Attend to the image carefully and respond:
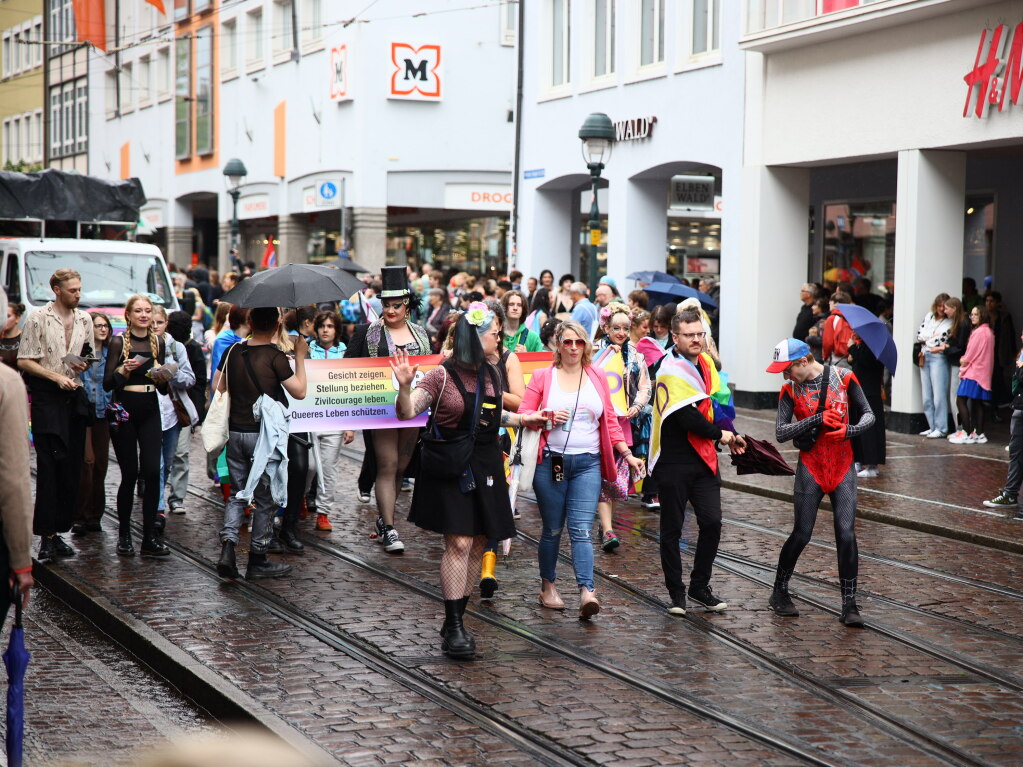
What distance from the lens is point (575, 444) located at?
8.37 m

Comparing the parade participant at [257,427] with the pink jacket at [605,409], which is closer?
the pink jacket at [605,409]

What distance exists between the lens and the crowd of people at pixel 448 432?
766cm

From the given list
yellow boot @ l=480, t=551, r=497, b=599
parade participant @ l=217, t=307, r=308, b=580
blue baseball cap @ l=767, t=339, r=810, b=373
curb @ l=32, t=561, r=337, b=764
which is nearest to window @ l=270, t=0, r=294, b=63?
parade participant @ l=217, t=307, r=308, b=580

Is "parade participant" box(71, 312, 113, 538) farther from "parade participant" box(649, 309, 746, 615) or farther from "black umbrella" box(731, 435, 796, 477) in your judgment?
"black umbrella" box(731, 435, 796, 477)

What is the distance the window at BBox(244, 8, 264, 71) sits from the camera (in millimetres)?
40438

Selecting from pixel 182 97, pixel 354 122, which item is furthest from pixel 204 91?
pixel 354 122

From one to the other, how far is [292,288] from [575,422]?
7.68 ft

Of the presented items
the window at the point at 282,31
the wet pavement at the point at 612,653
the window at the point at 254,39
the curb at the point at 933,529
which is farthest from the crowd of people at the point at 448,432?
the window at the point at 254,39

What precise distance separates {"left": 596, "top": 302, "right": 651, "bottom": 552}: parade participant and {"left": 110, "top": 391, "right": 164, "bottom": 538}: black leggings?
3.22 m

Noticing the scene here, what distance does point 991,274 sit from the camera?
2112 centimetres

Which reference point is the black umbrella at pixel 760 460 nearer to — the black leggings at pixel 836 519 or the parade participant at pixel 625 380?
the black leggings at pixel 836 519

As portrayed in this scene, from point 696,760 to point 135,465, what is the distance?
580 cm

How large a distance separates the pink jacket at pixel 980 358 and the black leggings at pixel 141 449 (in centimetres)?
1070

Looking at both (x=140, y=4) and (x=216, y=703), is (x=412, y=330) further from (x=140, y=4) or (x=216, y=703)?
(x=140, y=4)
